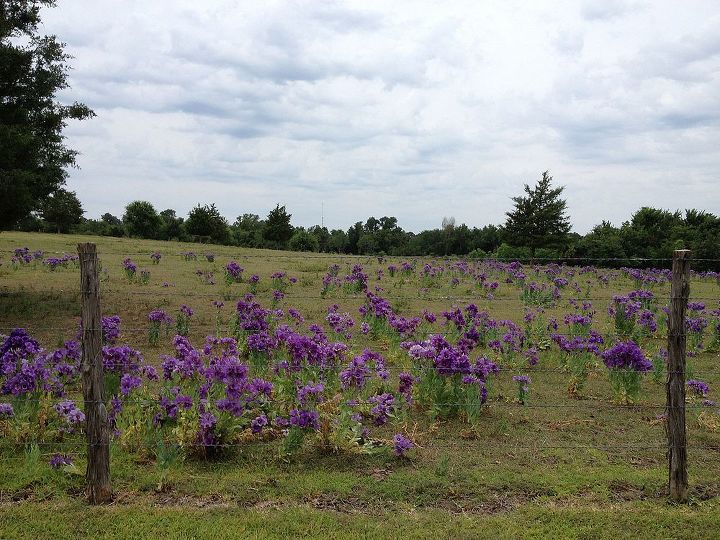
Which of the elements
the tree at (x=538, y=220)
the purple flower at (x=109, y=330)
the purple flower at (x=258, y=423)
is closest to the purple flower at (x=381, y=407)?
the purple flower at (x=258, y=423)

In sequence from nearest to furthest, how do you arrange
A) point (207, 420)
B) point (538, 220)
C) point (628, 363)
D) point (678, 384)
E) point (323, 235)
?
1. point (678, 384)
2. point (207, 420)
3. point (628, 363)
4. point (538, 220)
5. point (323, 235)

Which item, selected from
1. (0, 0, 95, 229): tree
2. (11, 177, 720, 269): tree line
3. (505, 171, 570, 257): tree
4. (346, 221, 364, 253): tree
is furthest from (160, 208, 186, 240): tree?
(0, 0, 95, 229): tree

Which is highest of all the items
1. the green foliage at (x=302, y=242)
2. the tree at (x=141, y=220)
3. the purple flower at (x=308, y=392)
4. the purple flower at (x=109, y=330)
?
the tree at (x=141, y=220)

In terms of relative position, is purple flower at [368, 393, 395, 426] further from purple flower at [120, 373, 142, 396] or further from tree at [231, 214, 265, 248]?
tree at [231, 214, 265, 248]

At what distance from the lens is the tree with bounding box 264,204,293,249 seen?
58812 millimetres

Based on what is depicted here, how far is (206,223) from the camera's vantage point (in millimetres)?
63938

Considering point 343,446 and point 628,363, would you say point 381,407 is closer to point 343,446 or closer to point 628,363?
point 343,446

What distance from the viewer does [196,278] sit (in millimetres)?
18719

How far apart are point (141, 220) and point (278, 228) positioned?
16.9m

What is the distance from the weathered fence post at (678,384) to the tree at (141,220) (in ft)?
213

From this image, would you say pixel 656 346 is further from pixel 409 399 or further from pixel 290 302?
pixel 290 302

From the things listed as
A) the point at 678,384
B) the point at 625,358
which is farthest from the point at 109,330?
the point at 625,358

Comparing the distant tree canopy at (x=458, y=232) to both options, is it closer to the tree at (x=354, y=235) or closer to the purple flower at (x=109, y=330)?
the tree at (x=354, y=235)

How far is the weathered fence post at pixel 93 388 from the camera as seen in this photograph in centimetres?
493
